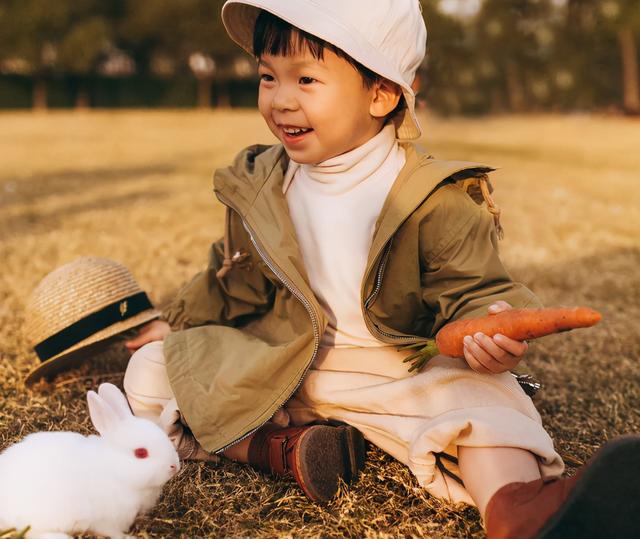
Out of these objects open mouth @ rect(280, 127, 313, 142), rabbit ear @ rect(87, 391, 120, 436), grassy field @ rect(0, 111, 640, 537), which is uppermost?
open mouth @ rect(280, 127, 313, 142)

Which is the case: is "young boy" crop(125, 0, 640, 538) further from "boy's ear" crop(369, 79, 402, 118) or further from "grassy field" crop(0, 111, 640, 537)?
"grassy field" crop(0, 111, 640, 537)

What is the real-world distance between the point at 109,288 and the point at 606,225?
15.2 feet

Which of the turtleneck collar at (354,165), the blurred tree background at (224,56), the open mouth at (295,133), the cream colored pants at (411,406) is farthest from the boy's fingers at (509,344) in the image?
the blurred tree background at (224,56)

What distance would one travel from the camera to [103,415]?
1.86 m

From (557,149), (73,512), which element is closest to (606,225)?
(73,512)

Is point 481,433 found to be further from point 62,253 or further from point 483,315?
point 62,253

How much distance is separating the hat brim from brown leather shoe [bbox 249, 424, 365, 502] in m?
0.73

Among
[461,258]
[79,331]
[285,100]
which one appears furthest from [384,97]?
[79,331]

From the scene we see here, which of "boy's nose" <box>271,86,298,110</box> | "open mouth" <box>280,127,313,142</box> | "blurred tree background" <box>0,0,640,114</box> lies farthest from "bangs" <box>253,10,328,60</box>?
"blurred tree background" <box>0,0,640,114</box>

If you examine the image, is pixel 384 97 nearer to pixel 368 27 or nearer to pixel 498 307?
pixel 368 27

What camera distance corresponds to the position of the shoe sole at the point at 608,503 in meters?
1.57

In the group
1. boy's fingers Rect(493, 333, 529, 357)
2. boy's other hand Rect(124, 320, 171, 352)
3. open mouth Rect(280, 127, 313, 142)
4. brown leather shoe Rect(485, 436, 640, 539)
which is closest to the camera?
brown leather shoe Rect(485, 436, 640, 539)

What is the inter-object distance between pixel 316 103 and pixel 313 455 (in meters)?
1.01

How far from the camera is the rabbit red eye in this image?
1850mm
